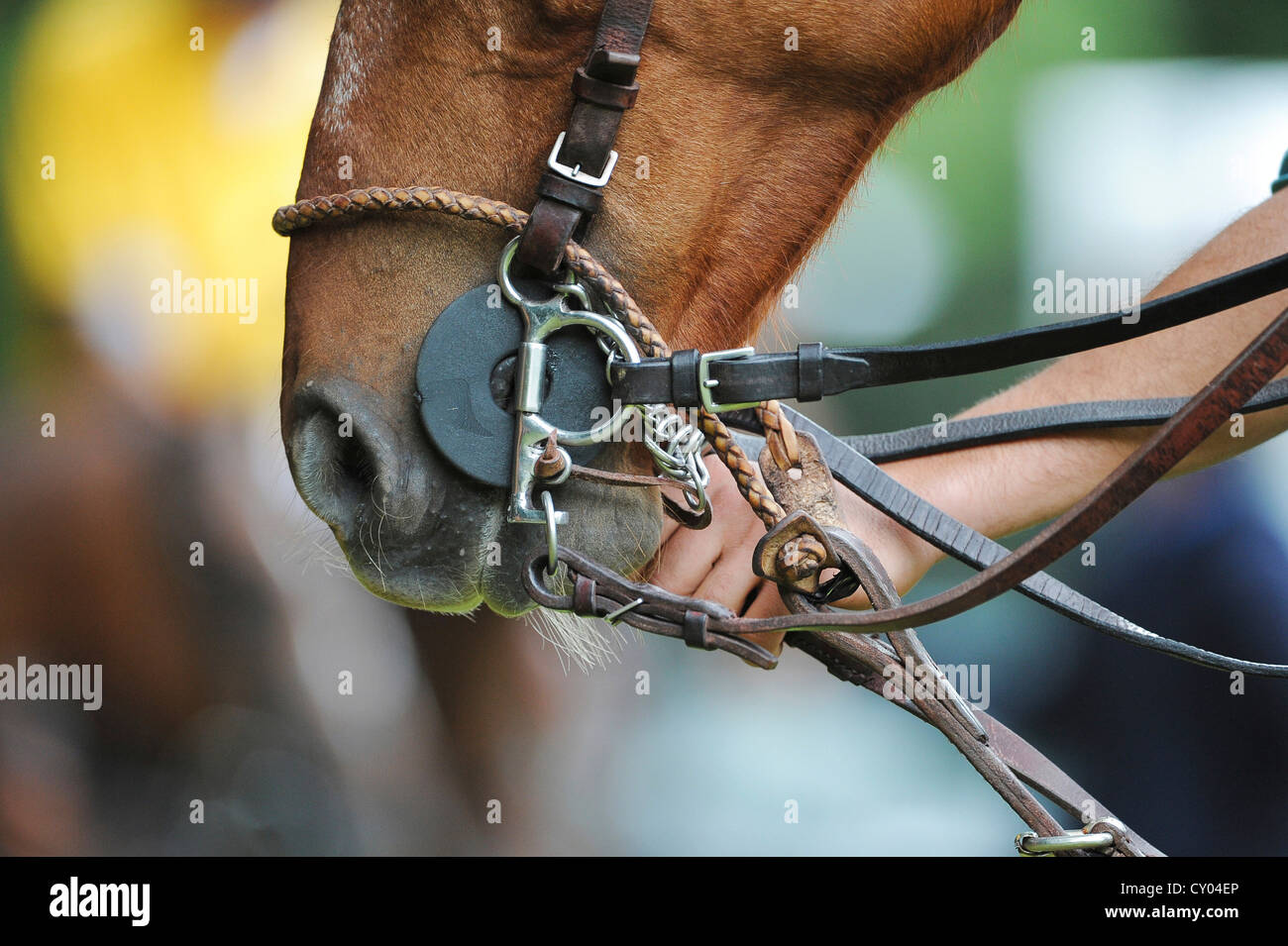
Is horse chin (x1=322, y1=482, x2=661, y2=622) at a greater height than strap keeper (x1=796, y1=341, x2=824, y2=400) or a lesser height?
lesser

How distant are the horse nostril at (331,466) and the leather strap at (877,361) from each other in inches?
9.3

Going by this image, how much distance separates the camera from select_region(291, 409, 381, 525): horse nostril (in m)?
0.89

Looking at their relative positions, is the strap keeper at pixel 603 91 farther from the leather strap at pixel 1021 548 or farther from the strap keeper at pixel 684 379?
the leather strap at pixel 1021 548

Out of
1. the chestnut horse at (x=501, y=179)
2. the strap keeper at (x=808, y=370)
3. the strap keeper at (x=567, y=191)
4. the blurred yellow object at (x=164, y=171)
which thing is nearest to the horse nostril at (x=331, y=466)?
the chestnut horse at (x=501, y=179)

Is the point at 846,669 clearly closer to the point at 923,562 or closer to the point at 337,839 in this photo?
the point at 923,562

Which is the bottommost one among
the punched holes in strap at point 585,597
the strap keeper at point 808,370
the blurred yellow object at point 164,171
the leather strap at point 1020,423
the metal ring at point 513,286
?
the punched holes in strap at point 585,597

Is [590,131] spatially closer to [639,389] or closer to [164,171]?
[639,389]

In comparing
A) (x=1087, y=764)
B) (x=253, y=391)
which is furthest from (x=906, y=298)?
(x=253, y=391)

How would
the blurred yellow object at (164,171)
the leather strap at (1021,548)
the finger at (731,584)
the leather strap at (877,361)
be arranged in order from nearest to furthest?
1. the leather strap at (1021,548)
2. the leather strap at (877,361)
3. the finger at (731,584)
4. the blurred yellow object at (164,171)

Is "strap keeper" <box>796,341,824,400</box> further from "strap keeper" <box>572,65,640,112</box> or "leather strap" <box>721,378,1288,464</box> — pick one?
"strap keeper" <box>572,65,640,112</box>

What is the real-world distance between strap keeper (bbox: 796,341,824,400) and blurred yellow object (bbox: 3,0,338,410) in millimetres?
1712

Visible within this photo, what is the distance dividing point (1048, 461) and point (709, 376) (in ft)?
1.47

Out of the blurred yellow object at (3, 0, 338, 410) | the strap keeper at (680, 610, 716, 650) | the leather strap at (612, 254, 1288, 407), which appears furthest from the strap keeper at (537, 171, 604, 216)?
the blurred yellow object at (3, 0, 338, 410)

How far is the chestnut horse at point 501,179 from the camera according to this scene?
0.87 metres
